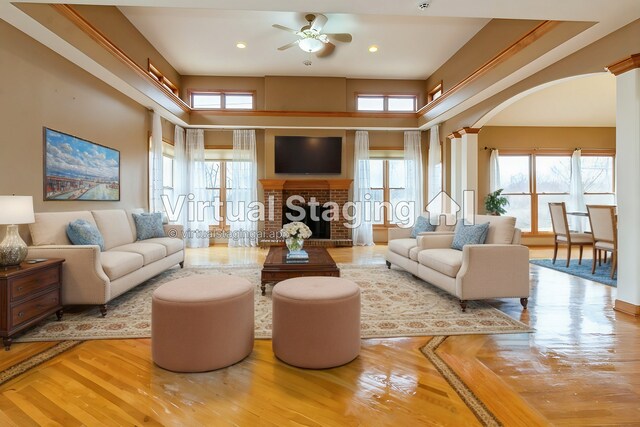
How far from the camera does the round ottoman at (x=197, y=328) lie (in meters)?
1.94

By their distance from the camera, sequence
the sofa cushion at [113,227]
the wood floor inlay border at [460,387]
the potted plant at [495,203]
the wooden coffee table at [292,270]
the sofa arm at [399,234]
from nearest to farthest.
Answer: the wood floor inlay border at [460,387] → the wooden coffee table at [292,270] → the sofa cushion at [113,227] → the sofa arm at [399,234] → the potted plant at [495,203]

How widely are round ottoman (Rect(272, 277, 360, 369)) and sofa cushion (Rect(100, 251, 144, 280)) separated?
1890mm

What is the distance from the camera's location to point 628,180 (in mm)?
3045

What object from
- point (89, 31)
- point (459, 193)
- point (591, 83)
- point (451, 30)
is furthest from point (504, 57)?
point (89, 31)

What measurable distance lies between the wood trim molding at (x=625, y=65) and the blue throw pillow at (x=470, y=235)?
5.95 ft

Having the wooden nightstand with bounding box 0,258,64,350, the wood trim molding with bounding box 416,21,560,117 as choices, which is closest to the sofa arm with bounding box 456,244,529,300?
the wood trim molding with bounding box 416,21,560,117

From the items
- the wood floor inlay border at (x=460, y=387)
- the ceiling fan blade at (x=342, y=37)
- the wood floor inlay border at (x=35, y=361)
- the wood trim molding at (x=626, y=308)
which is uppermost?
the ceiling fan blade at (x=342, y=37)

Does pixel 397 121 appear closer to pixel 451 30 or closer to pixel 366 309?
pixel 451 30

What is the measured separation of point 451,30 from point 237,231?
5518 mm

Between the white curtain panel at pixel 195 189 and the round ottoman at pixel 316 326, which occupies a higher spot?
the white curtain panel at pixel 195 189

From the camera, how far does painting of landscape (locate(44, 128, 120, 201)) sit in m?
3.55

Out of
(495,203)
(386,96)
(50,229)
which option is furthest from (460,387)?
(386,96)

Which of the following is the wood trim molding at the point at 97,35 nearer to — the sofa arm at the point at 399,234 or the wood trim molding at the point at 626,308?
the sofa arm at the point at 399,234

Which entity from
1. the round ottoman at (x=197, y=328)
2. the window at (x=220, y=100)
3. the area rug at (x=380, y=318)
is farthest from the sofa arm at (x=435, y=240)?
the window at (x=220, y=100)
